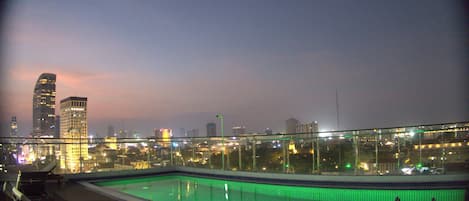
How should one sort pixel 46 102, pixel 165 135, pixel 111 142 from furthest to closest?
pixel 46 102, pixel 165 135, pixel 111 142

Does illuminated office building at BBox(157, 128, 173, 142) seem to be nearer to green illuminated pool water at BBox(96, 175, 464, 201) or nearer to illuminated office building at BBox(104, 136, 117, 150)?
illuminated office building at BBox(104, 136, 117, 150)

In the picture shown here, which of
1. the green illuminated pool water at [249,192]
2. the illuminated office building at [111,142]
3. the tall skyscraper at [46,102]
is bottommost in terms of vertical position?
the green illuminated pool water at [249,192]

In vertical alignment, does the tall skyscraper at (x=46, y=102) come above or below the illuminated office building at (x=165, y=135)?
above

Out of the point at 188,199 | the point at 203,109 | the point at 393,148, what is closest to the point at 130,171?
the point at 188,199

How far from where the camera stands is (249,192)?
8281mm

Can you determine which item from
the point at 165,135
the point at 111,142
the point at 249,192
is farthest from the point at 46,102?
the point at 249,192

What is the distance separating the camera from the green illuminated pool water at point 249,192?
6.92m

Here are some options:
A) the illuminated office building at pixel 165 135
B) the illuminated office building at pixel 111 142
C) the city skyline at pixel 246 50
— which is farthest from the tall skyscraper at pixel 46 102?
the illuminated office building at pixel 111 142

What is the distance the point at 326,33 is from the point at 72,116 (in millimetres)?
39545

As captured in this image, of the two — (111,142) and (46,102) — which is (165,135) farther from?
(46,102)

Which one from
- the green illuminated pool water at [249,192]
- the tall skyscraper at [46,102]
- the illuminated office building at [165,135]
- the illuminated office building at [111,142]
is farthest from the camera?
the tall skyscraper at [46,102]

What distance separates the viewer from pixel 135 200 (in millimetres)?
5430

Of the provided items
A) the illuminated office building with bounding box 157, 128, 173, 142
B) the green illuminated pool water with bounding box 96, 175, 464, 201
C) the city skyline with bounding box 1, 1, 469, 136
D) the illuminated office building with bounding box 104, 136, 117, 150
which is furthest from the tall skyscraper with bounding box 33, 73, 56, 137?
the green illuminated pool water with bounding box 96, 175, 464, 201

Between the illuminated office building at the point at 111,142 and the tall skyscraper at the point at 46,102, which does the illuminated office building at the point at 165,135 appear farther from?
the tall skyscraper at the point at 46,102
